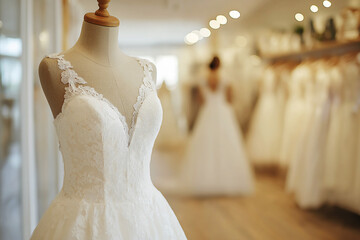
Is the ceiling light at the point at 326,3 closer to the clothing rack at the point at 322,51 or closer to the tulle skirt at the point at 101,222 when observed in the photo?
the tulle skirt at the point at 101,222

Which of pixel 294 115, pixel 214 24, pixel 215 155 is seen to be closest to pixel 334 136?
pixel 294 115

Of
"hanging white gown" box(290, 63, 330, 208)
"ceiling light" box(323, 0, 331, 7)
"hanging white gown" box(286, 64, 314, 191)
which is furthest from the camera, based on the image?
"hanging white gown" box(286, 64, 314, 191)

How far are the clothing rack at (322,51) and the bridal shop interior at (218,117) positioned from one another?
2 centimetres

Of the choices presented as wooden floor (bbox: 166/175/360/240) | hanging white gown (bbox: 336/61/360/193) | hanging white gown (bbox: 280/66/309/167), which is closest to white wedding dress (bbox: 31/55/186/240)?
wooden floor (bbox: 166/175/360/240)

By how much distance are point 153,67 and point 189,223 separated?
181 centimetres

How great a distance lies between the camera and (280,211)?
11.4ft

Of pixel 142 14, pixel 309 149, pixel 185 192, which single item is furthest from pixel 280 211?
pixel 142 14

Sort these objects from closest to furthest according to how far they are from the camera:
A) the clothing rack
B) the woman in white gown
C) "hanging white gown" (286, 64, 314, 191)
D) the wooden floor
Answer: the wooden floor → the clothing rack → "hanging white gown" (286, 64, 314, 191) → the woman in white gown

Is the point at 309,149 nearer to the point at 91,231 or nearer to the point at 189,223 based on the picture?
the point at 189,223

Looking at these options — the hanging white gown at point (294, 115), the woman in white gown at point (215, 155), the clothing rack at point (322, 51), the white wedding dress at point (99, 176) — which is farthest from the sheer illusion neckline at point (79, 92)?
the hanging white gown at point (294, 115)

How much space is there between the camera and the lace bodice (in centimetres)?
116

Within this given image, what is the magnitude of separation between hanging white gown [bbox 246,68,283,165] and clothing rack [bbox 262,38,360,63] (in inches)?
10.9

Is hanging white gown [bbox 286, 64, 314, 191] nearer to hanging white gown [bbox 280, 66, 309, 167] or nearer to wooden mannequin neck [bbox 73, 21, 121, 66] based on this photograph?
hanging white gown [bbox 280, 66, 309, 167]

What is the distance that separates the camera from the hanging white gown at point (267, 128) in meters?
4.87
